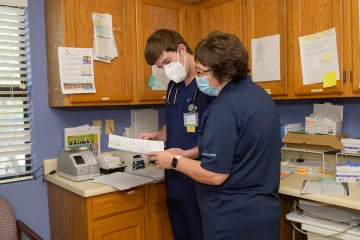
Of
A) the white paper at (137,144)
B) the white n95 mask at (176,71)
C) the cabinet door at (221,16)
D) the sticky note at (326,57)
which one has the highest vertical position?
the cabinet door at (221,16)

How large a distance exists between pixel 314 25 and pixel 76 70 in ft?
4.98

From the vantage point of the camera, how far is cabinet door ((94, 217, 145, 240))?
198cm

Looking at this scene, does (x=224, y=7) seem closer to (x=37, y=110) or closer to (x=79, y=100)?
(x=79, y=100)

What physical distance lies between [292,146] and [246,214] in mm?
1133

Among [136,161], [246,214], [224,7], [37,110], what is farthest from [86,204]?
[224,7]

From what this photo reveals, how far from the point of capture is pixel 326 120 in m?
2.21

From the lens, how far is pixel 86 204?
1.91 m

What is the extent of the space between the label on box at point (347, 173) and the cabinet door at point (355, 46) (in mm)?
446

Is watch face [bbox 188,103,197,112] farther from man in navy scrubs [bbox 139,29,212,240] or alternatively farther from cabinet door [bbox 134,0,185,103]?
cabinet door [bbox 134,0,185,103]

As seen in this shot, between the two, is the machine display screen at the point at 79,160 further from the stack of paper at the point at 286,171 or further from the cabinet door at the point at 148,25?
the stack of paper at the point at 286,171

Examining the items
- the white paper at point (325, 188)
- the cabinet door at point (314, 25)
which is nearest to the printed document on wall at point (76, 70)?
the cabinet door at point (314, 25)

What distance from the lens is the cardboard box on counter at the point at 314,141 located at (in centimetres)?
211

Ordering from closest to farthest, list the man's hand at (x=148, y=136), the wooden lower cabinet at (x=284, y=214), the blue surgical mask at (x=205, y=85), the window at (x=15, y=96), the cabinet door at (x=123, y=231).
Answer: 1. the blue surgical mask at (x=205, y=85)
2. the cabinet door at (x=123, y=231)
3. the man's hand at (x=148, y=136)
4. the window at (x=15, y=96)
5. the wooden lower cabinet at (x=284, y=214)

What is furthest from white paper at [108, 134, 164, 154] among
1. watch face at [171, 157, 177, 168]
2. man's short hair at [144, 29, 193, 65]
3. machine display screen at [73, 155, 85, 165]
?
man's short hair at [144, 29, 193, 65]
